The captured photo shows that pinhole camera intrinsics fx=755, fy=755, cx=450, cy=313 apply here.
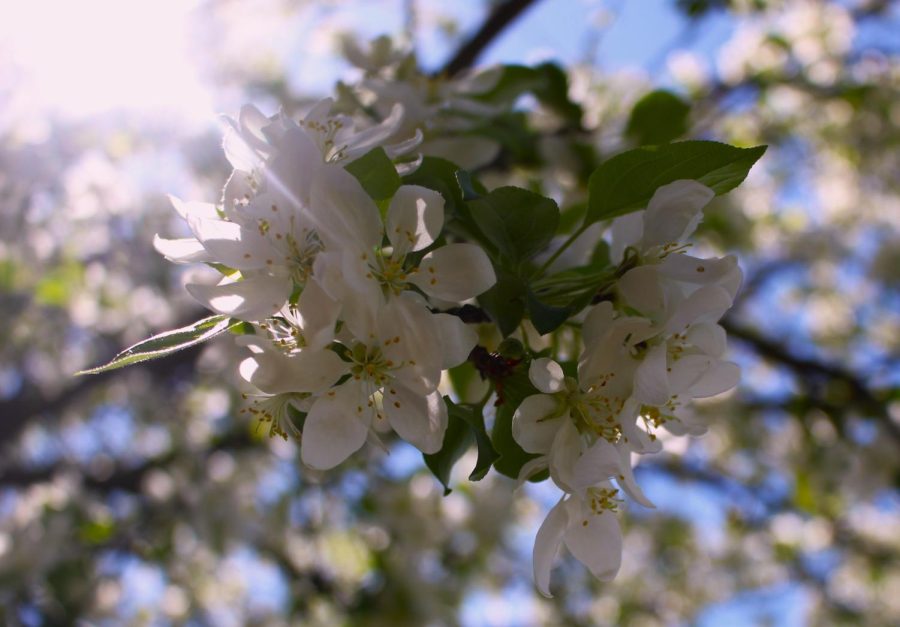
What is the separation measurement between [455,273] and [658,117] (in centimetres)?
107

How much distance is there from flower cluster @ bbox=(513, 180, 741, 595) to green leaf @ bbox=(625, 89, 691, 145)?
0.88m

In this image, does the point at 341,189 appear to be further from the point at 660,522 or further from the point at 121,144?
the point at 660,522

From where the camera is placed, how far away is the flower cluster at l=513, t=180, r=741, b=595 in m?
0.84

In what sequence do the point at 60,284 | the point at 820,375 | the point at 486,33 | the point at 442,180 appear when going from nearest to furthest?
the point at 442,180 < the point at 486,33 < the point at 820,375 < the point at 60,284

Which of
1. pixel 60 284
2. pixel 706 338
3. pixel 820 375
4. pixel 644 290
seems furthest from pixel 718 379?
pixel 60 284

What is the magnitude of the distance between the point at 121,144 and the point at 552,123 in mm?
3290

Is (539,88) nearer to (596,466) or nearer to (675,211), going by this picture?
(675,211)

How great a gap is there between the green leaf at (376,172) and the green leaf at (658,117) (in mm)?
1023

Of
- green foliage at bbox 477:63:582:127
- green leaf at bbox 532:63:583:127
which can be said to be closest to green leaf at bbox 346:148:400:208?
green foliage at bbox 477:63:582:127

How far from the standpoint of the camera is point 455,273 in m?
0.88

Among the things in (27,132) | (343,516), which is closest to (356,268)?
(343,516)

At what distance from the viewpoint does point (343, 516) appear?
4.07 m

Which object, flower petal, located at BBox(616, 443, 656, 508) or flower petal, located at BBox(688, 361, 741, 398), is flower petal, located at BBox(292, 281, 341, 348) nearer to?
flower petal, located at BBox(616, 443, 656, 508)

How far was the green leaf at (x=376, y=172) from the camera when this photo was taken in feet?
2.91
